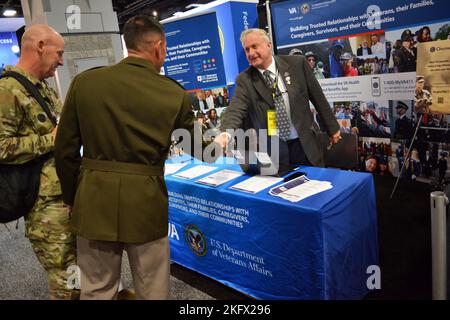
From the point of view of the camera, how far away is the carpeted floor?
2.34 meters

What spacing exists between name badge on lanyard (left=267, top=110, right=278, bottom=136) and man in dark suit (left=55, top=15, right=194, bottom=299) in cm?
107

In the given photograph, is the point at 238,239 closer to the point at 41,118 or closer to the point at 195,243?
the point at 195,243

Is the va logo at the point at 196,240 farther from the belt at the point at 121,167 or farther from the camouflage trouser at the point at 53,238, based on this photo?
the belt at the point at 121,167

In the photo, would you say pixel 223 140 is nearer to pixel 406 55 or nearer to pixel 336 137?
pixel 336 137

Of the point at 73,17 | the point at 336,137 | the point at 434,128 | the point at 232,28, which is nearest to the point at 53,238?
the point at 336,137

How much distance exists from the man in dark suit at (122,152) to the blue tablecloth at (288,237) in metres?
0.65

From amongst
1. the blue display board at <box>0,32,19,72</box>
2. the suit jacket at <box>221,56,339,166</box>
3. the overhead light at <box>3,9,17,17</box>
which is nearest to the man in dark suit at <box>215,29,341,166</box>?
the suit jacket at <box>221,56,339,166</box>

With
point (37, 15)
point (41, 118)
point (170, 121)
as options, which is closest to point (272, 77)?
point (170, 121)

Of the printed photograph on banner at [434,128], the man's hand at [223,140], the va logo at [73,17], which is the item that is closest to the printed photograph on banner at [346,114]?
the printed photograph on banner at [434,128]

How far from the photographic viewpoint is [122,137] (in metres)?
1.41

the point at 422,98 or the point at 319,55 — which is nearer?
the point at 422,98

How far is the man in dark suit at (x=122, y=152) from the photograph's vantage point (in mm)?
1402

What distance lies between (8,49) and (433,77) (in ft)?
41.4

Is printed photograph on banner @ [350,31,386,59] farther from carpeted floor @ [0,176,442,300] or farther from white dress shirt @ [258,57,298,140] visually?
white dress shirt @ [258,57,298,140]
